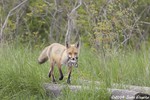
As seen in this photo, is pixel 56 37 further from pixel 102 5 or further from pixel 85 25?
pixel 102 5

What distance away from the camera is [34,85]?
31.0 ft

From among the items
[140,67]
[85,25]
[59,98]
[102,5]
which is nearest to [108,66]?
[140,67]

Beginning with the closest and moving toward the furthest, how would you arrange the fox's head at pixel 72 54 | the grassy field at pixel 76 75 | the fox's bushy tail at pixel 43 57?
the fox's head at pixel 72 54 → the grassy field at pixel 76 75 → the fox's bushy tail at pixel 43 57

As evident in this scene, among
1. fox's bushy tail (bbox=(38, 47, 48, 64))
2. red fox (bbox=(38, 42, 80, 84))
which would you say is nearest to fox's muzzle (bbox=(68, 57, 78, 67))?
red fox (bbox=(38, 42, 80, 84))

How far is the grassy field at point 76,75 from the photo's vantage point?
919 cm

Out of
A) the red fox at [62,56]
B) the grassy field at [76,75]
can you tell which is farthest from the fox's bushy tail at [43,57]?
the grassy field at [76,75]

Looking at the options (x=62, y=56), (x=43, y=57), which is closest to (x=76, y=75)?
(x=43, y=57)

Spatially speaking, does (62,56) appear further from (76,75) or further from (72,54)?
(76,75)

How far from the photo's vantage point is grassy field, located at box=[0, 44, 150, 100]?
919 centimetres

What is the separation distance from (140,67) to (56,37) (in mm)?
7912

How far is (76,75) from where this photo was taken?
395 inches

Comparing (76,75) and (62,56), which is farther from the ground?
(62,56)

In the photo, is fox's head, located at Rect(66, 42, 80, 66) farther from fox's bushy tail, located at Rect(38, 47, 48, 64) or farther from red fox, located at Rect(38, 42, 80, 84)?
fox's bushy tail, located at Rect(38, 47, 48, 64)

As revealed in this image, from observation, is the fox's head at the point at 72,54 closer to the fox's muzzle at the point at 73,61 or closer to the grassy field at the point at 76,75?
the fox's muzzle at the point at 73,61
